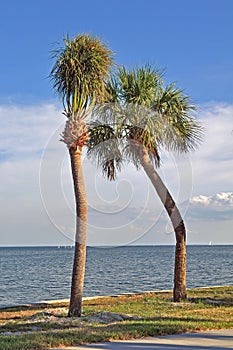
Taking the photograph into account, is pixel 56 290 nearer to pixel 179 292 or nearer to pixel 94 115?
pixel 179 292

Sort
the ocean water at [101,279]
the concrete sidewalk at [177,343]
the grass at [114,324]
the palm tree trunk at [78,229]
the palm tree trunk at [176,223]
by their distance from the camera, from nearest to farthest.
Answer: the concrete sidewalk at [177,343] → the grass at [114,324] → the palm tree trunk at [78,229] → the palm tree trunk at [176,223] → the ocean water at [101,279]

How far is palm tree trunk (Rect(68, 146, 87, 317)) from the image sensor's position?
Answer: 46.5 ft

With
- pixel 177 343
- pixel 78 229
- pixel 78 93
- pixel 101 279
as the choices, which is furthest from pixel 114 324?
pixel 101 279


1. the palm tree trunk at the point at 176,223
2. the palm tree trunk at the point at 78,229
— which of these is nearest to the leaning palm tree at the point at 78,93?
the palm tree trunk at the point at 78,229

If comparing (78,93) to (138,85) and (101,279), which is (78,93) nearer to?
(138,85)

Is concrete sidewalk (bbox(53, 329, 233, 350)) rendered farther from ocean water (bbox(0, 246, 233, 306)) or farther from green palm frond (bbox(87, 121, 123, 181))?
ocean water (bbox(0, 246, 233, 306))

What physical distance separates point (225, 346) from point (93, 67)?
782 cm

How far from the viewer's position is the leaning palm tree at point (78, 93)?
1420cm

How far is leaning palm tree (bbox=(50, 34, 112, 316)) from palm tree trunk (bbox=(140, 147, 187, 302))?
13.4 feet

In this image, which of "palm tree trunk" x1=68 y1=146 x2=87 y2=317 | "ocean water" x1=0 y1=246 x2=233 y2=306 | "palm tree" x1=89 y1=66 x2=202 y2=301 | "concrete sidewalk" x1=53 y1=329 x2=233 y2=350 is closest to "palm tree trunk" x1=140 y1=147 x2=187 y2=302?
"palm tree" x1=89 y1=66 x2=202 y2=301

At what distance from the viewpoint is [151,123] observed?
55.8 ft

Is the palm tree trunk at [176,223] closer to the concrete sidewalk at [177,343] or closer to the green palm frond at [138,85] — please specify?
the green palm frond at [138,85]

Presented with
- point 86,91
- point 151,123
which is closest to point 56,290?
point 151,123

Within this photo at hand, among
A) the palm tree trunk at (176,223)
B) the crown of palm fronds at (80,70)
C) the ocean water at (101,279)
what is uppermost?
the crown of palm fronds at (80,70)
